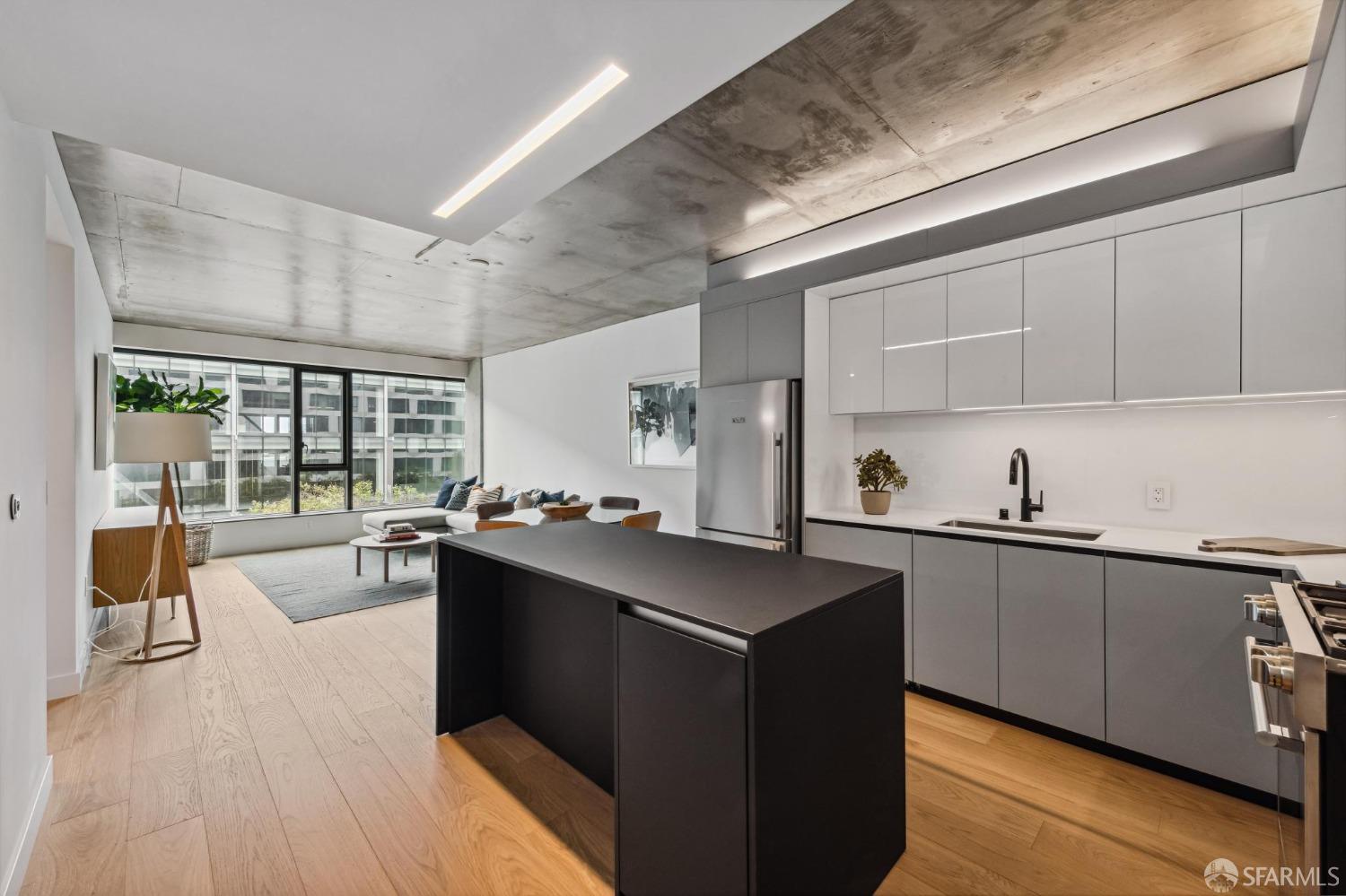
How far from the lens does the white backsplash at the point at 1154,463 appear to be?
237 centimetres

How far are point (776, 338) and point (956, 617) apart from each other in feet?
6.41

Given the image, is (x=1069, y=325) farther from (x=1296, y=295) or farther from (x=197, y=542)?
(x=197, y=542)

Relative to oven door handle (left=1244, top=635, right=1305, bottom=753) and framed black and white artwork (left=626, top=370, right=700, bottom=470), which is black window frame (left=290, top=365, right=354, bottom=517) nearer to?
framed black and white artwork (left=626, top=370, right=700, bottom=470)

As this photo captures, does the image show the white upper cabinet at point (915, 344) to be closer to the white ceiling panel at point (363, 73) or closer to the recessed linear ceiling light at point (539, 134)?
the white ceiling panel at point (363, 73)

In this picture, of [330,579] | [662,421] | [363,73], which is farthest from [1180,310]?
[330,579]

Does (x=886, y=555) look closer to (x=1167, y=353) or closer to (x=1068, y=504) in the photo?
(x=1068, y=504)

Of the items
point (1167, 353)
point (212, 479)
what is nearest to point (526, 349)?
point (212, 479)

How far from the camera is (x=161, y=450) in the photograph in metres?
3.50

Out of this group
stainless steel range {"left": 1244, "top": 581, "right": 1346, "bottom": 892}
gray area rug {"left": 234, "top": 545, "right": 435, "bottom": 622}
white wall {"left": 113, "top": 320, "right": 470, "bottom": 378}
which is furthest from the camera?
white wall {"left": 113, "top": 320, "right": 470, "bottom": 378}

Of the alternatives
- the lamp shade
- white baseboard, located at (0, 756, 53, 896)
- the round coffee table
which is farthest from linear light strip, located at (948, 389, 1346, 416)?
the round coffee table

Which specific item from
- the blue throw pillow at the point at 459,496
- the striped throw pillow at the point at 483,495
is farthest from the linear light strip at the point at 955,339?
the blue throw pillow at the point at 459,496

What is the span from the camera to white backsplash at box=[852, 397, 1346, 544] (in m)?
2.37

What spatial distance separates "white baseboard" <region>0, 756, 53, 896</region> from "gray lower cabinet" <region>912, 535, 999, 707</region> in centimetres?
351

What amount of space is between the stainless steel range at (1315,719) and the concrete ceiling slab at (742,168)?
1843 millimetres
